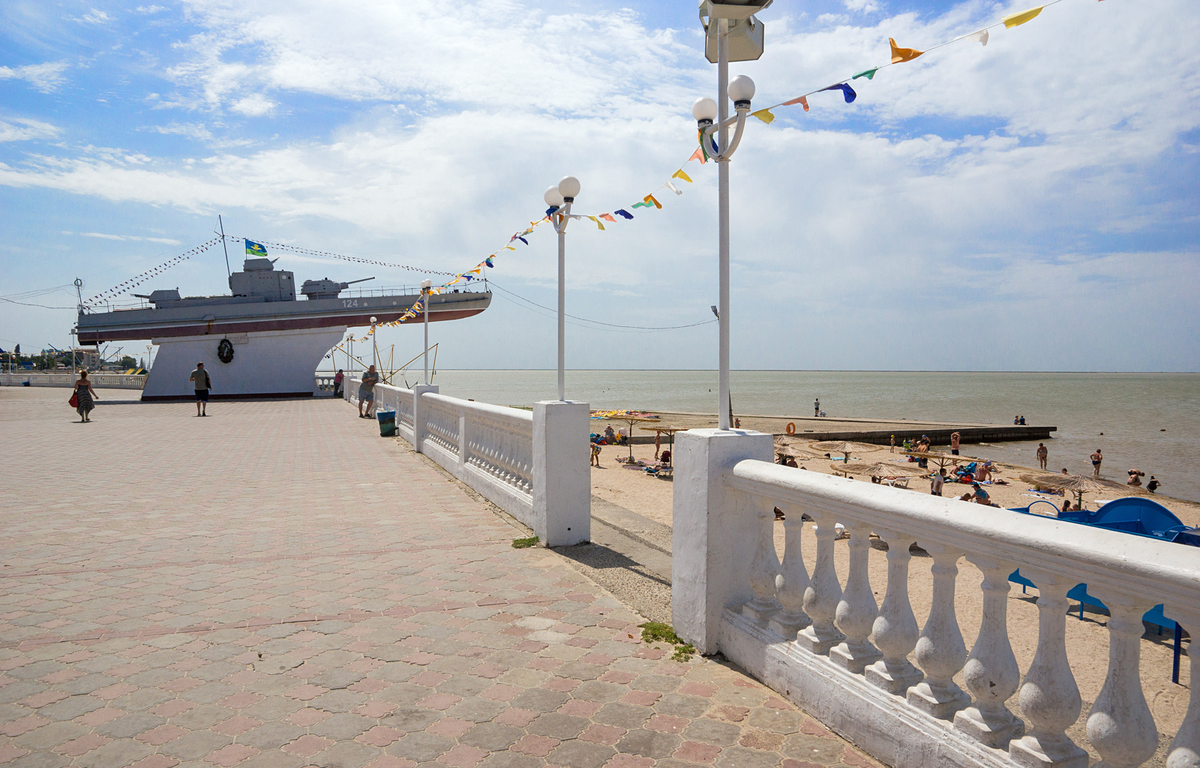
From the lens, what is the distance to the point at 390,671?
10.7 feet

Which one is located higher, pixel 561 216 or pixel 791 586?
pixel 561 216

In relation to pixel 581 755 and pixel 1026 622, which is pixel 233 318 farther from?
pixel 581 755

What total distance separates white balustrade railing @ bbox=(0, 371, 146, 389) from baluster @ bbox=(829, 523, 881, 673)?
49.9 meters

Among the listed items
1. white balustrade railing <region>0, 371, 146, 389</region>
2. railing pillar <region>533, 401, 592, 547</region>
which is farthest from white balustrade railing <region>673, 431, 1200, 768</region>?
white balustrade railing <region>0, 371, 146, 389</region>

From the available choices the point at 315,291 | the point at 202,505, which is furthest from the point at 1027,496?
the point at 315,291

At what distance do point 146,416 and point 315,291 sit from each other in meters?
15.3

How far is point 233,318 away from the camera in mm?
31953

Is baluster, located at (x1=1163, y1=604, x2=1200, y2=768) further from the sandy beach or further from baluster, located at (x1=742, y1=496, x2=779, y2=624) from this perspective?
baluster, located at (x1=742, y1=496, x2=779, y2=624)

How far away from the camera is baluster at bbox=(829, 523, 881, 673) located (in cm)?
266

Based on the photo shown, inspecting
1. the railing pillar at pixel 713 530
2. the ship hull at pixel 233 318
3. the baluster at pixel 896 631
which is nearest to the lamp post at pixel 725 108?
the railing pillar at pixel 713 530

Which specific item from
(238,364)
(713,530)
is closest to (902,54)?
(713,530)

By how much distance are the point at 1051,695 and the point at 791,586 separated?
127 centimetres

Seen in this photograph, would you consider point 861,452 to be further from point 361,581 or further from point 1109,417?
point 1109,417

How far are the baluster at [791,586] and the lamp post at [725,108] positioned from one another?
2.19ft
